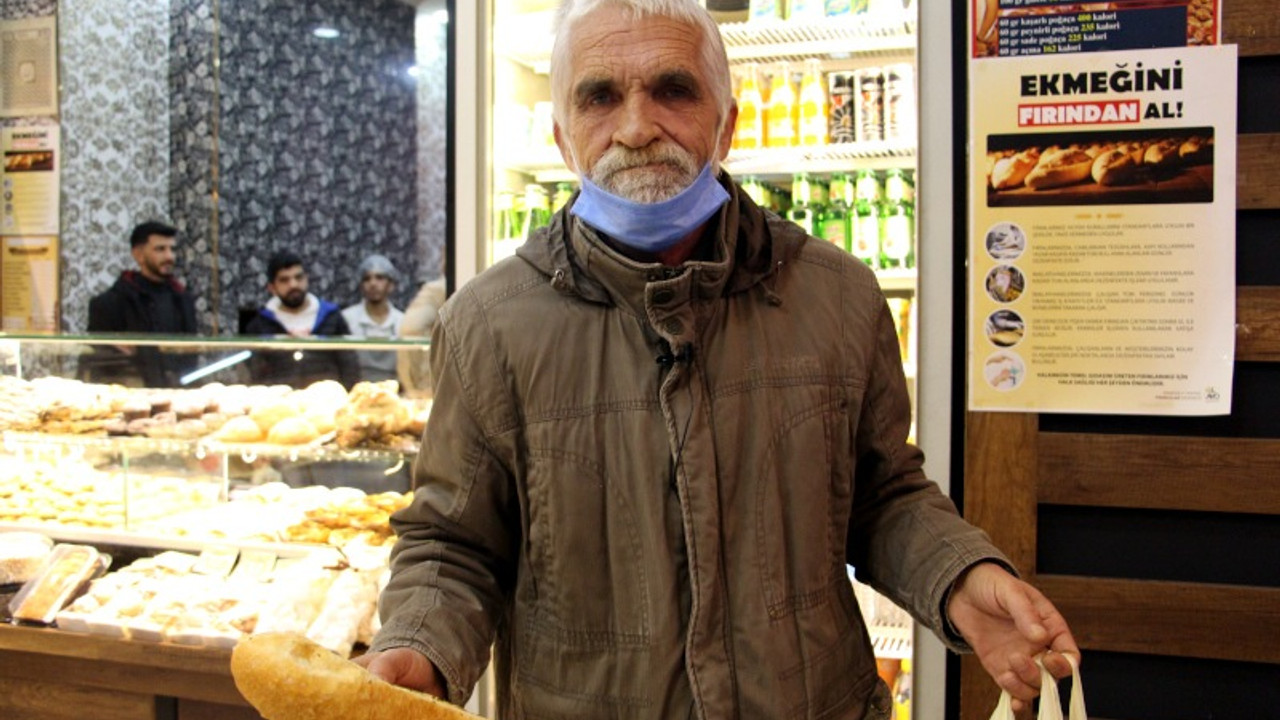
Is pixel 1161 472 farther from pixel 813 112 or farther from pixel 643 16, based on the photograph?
pixel 643 16

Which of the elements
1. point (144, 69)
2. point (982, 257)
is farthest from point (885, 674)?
point (144, 69)

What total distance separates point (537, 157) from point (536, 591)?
2087 millimetres

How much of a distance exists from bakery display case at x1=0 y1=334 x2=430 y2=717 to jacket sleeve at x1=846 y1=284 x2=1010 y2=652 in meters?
1.23

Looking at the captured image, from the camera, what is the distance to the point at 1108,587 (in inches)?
92.0

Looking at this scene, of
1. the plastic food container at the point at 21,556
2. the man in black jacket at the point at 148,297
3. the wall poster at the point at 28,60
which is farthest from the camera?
the wall poster at the point at 28,60

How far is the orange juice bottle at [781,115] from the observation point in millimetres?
3248

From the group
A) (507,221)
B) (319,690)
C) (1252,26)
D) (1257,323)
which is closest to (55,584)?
(507,221)

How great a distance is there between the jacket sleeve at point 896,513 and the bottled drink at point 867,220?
1774mm

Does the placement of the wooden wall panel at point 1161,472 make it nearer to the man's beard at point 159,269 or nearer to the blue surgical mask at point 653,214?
the blue surgical mask at point 653,214

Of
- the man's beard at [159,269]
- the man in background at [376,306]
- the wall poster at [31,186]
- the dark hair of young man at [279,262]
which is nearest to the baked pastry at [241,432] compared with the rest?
the man in background at [376,306]

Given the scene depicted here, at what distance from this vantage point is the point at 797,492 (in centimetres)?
135

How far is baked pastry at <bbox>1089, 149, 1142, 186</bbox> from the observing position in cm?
230

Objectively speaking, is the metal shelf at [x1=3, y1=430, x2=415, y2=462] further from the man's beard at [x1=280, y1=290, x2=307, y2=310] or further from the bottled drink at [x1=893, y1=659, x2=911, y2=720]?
the man's beard at [x1=280, y1=290, x2=307, y2=310]

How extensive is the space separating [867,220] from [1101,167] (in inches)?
38.0
